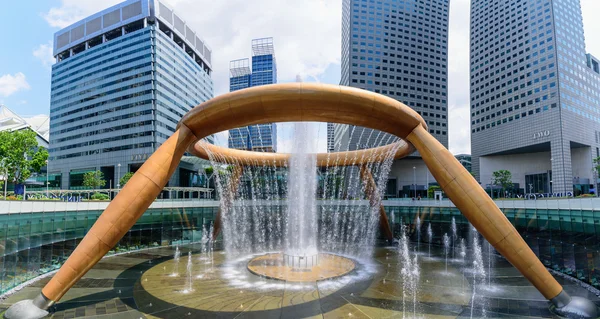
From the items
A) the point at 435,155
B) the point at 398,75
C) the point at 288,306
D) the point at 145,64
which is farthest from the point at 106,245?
the point at 398,75

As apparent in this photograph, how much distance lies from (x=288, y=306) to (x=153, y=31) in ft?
260

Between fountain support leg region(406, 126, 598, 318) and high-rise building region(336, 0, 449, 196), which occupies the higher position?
high-rise building region(336, 0, 449, 196)

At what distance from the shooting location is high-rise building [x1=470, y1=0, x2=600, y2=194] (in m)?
59.5

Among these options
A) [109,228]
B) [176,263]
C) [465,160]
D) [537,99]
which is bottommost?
[176,263]

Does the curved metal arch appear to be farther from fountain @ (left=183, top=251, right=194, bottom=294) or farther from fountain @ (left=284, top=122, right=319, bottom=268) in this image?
fountain @ (left=284, top=122, right=319, bottom=268)

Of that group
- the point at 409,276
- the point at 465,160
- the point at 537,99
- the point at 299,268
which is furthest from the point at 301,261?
the point at 465,160

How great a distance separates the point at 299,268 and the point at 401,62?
76131 mm

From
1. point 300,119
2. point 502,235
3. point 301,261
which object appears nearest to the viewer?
point 502,235

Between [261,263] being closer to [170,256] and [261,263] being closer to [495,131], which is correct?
[170,256]

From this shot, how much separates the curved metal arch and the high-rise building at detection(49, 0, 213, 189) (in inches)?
2508

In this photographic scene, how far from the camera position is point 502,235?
1016 centimetres

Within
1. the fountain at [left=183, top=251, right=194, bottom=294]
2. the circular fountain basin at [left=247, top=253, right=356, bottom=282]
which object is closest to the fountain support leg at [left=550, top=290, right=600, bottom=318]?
the circular fountain basin at [left=247, top=253, right=356, bottom=282]

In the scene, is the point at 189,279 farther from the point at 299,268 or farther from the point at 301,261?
the point at 301,261

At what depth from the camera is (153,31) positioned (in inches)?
2965
